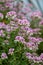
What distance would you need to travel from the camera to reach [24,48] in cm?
239

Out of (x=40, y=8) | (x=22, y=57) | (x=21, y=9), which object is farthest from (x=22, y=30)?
(x=40, y=8)

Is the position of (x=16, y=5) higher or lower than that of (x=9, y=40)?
higher

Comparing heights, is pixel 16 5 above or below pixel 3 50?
above

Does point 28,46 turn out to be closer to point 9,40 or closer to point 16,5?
point 9,40

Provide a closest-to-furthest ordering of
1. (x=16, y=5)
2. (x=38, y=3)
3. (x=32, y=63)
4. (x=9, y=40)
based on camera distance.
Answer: (x=32, y=63) → (x=9, y=40) → (x=16, y=5) → (x=38, y=3)

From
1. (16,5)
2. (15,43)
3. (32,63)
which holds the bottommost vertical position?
(32,63)

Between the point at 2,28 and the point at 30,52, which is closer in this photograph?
the point at 30,52

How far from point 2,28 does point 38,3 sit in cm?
210

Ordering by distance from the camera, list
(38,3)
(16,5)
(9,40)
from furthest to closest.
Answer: (38,3)
(16,5)
(9,40)

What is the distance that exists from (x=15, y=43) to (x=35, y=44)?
0.24 metres

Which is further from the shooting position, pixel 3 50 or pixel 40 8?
pixel 40 8

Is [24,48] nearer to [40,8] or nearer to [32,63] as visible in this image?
[32,63]

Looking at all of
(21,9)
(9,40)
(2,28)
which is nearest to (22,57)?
(9,40)

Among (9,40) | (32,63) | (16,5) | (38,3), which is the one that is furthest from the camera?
(38,3)
